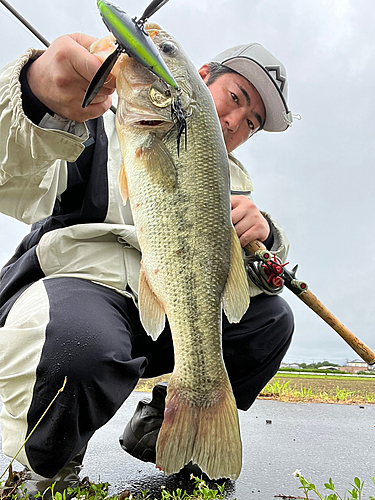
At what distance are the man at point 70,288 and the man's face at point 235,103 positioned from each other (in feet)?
2.66

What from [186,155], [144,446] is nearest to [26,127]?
[186,155]

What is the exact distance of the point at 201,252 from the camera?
1758 mm

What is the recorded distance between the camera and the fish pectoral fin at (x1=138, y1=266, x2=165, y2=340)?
1769mm

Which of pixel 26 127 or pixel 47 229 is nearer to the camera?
pixel 26 127

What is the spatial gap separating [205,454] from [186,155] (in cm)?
114

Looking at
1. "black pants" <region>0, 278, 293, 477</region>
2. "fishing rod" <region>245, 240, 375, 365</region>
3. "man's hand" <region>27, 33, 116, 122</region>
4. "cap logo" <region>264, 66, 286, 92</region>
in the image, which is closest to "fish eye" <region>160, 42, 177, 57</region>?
"man's hand" <region>27, 33, 116, 122</region>

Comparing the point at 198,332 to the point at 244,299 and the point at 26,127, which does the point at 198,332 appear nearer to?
the point at 244,299

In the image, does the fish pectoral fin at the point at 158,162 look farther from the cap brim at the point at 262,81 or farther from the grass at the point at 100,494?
the cap brim at the point at 262,81

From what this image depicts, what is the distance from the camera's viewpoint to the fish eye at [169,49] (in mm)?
1824

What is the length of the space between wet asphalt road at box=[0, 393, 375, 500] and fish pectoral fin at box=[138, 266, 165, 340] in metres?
0.89

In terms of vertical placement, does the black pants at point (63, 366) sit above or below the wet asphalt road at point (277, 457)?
above

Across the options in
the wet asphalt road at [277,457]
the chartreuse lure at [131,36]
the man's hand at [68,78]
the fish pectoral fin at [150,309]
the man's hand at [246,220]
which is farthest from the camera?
the man's hand at [246,220]

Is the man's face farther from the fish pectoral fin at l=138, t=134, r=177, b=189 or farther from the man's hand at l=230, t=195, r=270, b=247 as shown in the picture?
the fish pectoral fin at l=138, t=134, r=177, b=189

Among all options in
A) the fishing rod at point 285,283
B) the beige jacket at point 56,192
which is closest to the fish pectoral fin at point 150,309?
the beige jacket at point 56,192
